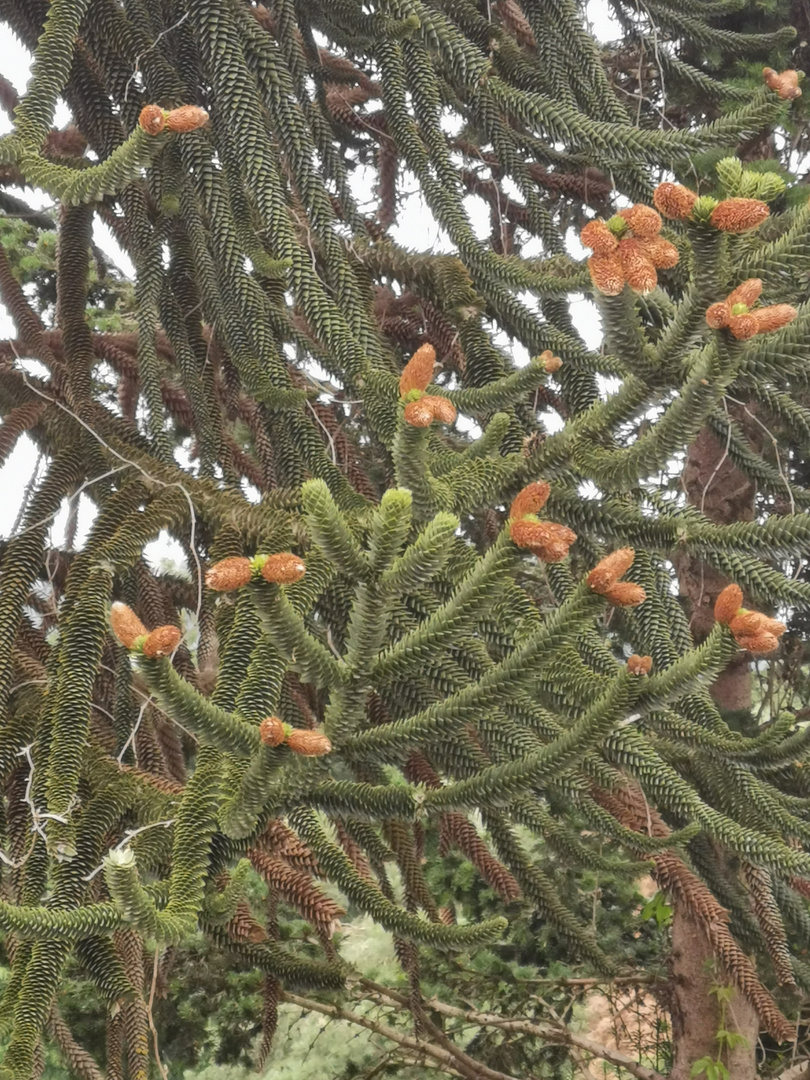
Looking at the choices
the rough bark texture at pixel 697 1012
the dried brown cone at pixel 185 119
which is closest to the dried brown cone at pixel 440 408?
the dried brown cone at pixel 185 119

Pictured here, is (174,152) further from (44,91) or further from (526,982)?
(526,982)

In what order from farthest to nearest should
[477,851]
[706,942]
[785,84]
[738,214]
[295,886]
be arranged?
[706,942]
[477,851]
[785,84]
[295,886]
[738,214]

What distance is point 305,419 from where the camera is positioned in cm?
229

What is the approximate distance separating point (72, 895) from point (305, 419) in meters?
1.11

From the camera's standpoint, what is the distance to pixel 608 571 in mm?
1305

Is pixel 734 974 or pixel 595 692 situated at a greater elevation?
pixel 595 692

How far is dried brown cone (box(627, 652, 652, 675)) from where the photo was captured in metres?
1.42

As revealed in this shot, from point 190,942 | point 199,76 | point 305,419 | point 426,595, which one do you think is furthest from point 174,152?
point 190,942

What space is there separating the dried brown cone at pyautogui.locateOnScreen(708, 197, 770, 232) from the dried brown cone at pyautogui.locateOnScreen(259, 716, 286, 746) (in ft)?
2.79

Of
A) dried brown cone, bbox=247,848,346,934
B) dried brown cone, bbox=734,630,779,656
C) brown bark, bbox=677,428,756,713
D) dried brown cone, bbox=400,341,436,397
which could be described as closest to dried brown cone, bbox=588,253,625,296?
dried brown cone, bbox=400,341,436,397

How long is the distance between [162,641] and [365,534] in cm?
75

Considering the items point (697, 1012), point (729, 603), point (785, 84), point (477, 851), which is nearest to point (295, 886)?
point (477, 851)

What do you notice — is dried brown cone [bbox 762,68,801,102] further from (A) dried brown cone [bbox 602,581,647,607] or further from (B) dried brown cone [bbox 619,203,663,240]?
(A) dried brown cone [bbox 602,581,647,607]

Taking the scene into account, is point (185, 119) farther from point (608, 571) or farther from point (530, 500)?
point (608, 571)
